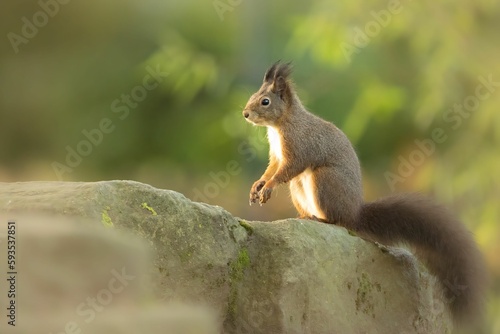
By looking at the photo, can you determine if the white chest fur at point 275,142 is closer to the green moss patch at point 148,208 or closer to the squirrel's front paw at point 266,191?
the squirrel's front paw at point 266,191

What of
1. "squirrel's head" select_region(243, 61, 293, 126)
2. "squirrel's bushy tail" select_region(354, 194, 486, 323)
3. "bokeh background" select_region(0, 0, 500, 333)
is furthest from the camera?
"bokeh background" select_region(0, 0, 500, 333)

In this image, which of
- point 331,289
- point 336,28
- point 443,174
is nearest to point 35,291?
point 331,289

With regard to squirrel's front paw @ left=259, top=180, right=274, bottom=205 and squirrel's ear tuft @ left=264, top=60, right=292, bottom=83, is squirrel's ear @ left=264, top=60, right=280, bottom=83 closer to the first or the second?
squirrel's ear tuft @ left=264, top=60, right=292, bottom=83

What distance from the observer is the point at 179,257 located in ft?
5.93

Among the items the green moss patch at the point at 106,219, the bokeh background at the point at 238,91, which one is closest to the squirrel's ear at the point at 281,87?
the bokeh background at the point at 238,91

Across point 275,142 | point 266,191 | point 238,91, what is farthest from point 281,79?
point 238,91

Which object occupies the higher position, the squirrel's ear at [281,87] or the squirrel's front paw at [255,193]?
the squirrel's ear at [281,87]

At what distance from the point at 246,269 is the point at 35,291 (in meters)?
0.57

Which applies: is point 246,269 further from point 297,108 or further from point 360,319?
point 297,108

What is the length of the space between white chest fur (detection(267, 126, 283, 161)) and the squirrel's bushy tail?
28cm

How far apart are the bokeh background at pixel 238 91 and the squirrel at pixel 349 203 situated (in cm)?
21

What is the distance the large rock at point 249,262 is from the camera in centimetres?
177

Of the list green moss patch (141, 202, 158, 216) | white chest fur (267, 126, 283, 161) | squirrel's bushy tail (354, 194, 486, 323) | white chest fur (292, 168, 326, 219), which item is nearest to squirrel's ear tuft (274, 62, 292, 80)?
white chest fur (267, 126, 283, 161)

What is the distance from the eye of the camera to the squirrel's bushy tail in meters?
2.23
